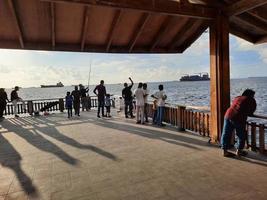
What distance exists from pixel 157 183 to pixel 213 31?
4.59 meters

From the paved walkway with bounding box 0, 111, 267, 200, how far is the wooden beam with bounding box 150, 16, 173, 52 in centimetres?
318

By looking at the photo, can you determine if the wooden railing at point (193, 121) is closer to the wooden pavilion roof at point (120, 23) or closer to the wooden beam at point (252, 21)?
the wooden pavilion roof at point (120, 23)

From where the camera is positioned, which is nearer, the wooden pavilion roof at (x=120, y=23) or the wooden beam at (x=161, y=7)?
the wooden beam at (x=161, y=7)

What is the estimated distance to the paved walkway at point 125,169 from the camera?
449 centimetres

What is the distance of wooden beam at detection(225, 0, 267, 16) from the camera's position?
19.4ft

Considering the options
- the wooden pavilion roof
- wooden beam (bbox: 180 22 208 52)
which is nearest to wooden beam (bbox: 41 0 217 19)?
the wooden pavilion roof

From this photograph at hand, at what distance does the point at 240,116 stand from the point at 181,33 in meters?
3.96

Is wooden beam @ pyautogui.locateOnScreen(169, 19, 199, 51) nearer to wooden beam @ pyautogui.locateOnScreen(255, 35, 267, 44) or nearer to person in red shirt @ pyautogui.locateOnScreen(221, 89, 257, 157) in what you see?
wooden beam @ pyautogui.locateOnScreen(255, 35, 267, 44)

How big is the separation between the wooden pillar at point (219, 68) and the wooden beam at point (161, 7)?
0.38 metres

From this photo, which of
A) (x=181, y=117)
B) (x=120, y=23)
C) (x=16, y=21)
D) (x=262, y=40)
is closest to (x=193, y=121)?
(x=181, y=117)

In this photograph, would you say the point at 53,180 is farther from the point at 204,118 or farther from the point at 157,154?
the point at 204,118

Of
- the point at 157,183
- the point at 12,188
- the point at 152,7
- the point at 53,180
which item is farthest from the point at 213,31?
the point at 12,188

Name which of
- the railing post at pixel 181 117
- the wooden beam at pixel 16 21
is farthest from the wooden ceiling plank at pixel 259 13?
the wooden beam at pixel 16 21

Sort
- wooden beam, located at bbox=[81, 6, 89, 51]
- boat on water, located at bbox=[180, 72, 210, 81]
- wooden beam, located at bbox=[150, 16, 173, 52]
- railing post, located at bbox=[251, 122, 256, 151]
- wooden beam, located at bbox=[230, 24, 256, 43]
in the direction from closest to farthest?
railing post, located at bbox=[251, 122, 256, 151] → wooden beam, located at bbox=[81, 6, 89, 51] → wooden beam, located at bbox=[150, 16, 173, 52] → wooden beam, located at bbox=[230, 24, 256, 43] → boat on water, located at bbox=[180, 72, 210, 81]
